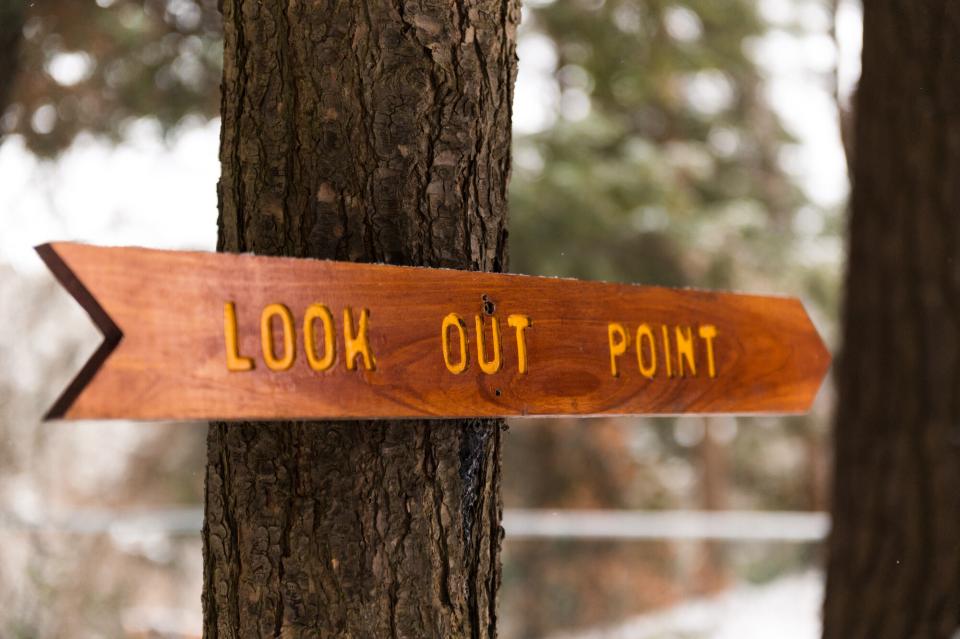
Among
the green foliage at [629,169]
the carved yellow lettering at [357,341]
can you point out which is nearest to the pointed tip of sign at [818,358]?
the carved yellow lettering at [357,341]

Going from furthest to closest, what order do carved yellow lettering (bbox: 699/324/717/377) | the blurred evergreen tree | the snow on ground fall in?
the blurred evergreen tree < the snow on ground < carved yellow lettering (bbox: 699/324/717/377)

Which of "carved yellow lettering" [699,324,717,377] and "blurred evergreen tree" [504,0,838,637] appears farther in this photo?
"blurred evergreen tree" [504,0,838,637]

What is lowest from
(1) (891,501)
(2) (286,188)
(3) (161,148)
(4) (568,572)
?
(4) (568,572)

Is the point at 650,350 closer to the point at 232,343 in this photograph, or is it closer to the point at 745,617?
the point at 232,343

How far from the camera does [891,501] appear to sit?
2.41 metres

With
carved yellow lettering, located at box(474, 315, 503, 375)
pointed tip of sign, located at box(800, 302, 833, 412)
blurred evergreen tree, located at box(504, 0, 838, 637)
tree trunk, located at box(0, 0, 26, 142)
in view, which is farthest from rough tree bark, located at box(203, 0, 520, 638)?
blurred evergreen tree, located at box(504, 0, 838, 637)

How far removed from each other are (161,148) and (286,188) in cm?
494

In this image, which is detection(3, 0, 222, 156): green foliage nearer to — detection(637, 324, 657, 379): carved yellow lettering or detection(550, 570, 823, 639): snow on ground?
detection(550, 570, 823, 639): snow on ground

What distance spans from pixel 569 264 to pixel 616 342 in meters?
5.40

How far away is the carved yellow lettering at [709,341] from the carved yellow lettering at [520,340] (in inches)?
13.1

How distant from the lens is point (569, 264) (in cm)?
670

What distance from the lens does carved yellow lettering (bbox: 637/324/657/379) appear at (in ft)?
4.43

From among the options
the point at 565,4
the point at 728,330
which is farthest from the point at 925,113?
the point at 565,4

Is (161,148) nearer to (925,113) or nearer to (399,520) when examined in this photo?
(925,113)
